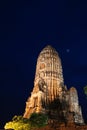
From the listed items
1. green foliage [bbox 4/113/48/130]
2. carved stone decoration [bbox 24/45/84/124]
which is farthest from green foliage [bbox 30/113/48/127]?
carved stone decoration [bbox 24/45/84/124]

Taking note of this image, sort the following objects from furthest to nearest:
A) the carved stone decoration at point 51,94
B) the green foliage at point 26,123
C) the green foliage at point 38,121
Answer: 1. the carved stone decoration at point 51,94
2. the green foliage at point 38,121
3. the green foliage at point 26,123

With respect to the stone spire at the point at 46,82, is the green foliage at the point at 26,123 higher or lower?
lower

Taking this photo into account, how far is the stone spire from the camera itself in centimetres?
5926

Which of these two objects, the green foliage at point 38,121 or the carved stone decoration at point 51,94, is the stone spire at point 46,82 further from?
the green foliage at point 38,121

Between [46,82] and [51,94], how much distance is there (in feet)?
13.1

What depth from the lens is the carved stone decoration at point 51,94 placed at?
→ 190 feet

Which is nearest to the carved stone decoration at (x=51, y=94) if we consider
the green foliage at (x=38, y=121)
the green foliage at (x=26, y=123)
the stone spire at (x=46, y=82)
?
the stone spire at (x=46, y=82)

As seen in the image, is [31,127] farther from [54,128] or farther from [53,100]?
[53,100]

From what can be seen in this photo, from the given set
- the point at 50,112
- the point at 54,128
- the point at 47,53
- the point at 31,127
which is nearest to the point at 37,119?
the point at 31,127

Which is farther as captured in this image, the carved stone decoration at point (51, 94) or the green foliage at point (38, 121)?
the carved stone decoration at point (51, 94)

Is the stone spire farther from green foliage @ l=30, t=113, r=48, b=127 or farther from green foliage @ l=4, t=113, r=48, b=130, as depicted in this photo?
green foliage @ l=4, t=113, r=48, b=130

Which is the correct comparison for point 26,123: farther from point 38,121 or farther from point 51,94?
point 51,94

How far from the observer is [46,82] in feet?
213

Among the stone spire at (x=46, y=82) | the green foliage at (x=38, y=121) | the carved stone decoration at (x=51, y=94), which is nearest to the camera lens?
the green foliage at (x=38, y=121)
